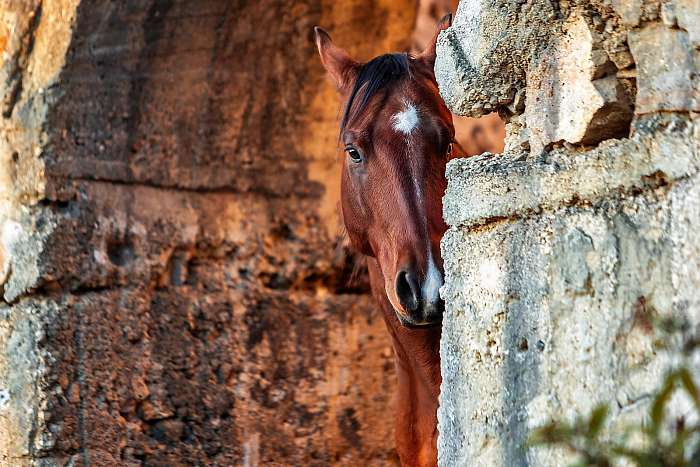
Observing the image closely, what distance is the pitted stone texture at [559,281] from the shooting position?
4.81 feet

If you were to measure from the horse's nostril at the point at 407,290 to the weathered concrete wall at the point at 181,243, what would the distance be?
1.45m

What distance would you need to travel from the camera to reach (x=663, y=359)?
1425 millimetres

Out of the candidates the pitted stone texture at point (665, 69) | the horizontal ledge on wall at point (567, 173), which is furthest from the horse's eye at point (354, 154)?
the pitted stone texture at point (665, 69)

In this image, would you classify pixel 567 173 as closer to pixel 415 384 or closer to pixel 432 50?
pixel 415 384

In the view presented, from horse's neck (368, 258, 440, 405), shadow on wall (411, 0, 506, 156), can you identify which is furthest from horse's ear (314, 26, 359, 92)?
shadow on wall (411, 0, 506, 156)

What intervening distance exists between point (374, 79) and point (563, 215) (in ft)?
6.29

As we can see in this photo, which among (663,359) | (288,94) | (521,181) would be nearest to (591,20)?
(521,181)

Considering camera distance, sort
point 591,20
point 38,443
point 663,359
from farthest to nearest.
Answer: point 38,443
point 591,20
point 663,359

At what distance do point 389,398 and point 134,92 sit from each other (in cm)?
189

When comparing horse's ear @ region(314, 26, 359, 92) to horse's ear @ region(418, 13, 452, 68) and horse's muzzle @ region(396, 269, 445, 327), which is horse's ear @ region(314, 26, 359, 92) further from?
horse's muzzle @ region(396, 269, 445, 327)

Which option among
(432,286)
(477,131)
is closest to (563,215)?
(432,286)

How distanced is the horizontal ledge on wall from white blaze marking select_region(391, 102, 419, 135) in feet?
4.12

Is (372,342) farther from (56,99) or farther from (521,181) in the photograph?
(521,181)

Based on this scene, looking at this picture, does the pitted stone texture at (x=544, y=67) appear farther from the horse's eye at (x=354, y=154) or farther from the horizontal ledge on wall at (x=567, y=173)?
the horse's eye at (x=354, y=154)
